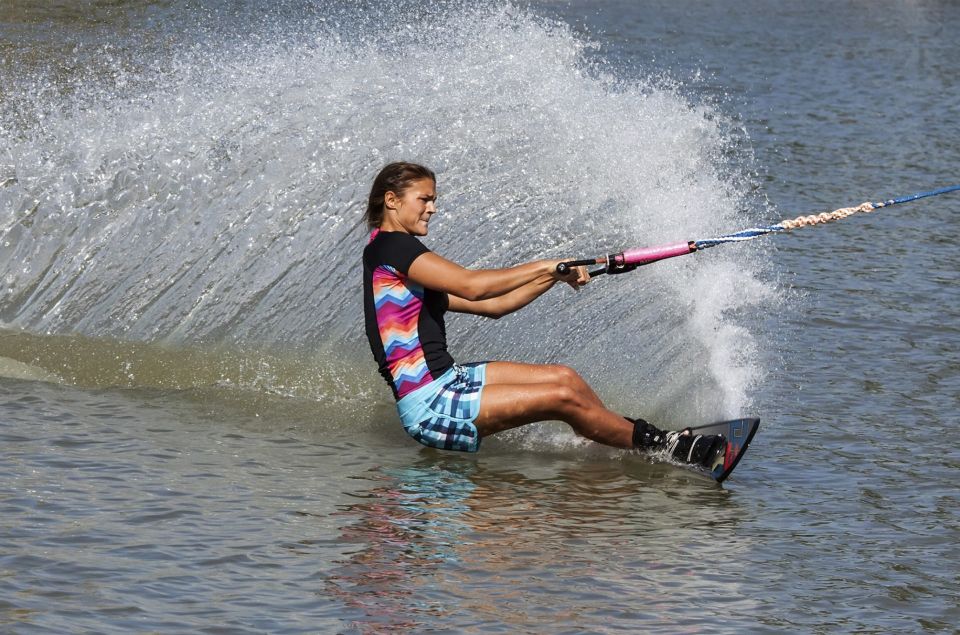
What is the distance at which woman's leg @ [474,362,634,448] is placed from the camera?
6.12 m

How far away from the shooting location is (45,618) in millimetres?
4453

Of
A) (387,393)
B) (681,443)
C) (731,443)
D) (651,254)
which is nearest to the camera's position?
(651,254)

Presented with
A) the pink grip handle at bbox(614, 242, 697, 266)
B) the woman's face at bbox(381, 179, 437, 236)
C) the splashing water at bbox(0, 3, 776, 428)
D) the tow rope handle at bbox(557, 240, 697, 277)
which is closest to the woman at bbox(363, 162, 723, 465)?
the woman's face at bbox(381, 179, 437, 236)

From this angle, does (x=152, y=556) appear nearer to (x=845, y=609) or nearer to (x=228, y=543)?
(x=228, y=543)

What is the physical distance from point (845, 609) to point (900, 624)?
19 cm

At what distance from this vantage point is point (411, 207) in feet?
19.8

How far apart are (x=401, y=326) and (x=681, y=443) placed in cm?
141

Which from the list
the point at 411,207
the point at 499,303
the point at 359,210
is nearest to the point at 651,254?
the point at 499,303

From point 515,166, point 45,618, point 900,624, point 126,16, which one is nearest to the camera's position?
point 45,618

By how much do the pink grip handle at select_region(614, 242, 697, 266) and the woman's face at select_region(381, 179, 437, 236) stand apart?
2.80ft

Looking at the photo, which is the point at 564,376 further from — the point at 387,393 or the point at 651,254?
the point at 387,393

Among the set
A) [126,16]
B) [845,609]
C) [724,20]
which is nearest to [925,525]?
[845,609]

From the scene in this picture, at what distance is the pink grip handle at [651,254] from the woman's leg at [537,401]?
659mm

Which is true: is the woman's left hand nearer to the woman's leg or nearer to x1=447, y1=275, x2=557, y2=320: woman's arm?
x1=447, y1=275, x2=557, y2=320: woman's arm
